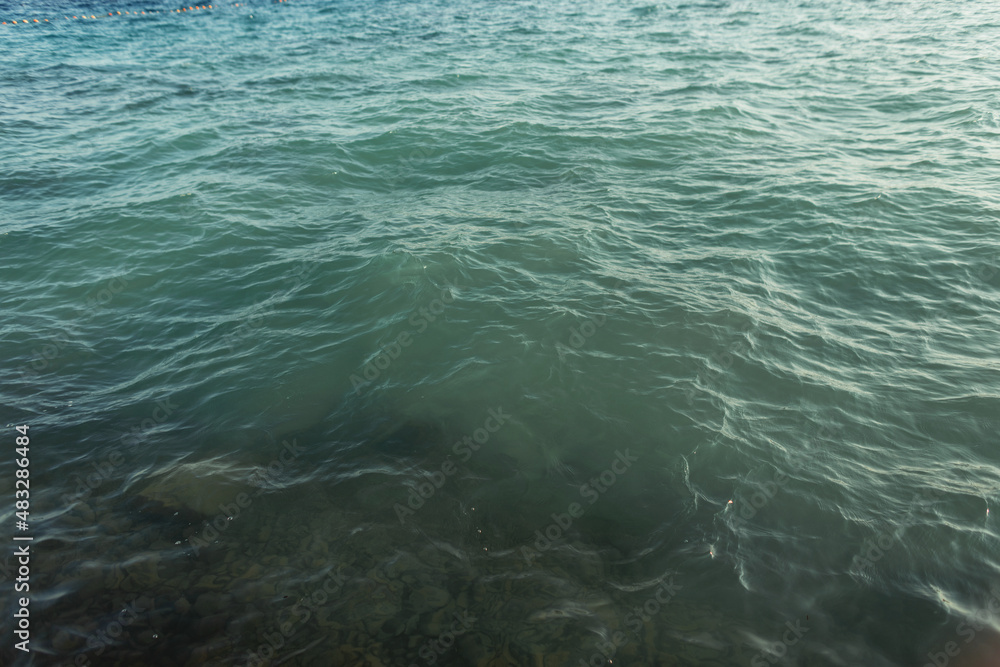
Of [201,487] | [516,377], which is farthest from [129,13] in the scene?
[516,377]

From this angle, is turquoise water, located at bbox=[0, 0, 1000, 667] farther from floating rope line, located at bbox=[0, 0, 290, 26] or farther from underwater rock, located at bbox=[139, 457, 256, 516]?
floating rope line, located at bbox=[0, 0, 290, 26]

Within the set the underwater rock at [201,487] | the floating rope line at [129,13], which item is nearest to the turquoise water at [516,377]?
the underwater rock at [201,487]

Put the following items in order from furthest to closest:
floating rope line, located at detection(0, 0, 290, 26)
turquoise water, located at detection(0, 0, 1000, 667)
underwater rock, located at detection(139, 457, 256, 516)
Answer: floating rope line, located at detection(0, 0, 290, 26), underwater rock, located at detection(139, 457, 256, 516), turquoise water, located at detection(0, 0, 1000, 667)

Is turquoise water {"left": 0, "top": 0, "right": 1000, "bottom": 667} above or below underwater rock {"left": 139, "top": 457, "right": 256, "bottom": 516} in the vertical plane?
above

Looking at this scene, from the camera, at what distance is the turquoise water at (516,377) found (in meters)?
6.75

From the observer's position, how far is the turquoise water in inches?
266

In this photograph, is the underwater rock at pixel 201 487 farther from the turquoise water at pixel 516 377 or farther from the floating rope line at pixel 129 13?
the floating rope line at pixel 129 13

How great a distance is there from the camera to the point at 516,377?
1020 cm

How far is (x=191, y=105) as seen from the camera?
73.4 ft

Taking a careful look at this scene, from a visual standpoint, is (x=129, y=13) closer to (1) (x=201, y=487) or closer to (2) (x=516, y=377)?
(1) (x=201, y=487)

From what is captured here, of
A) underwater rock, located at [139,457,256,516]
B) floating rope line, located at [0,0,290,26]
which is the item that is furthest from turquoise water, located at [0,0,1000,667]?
floating rope line, located at [0,0,290,26]

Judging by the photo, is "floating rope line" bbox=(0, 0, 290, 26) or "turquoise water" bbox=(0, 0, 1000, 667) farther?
"floating rope line" bbox=(0, 0, 290, 26)

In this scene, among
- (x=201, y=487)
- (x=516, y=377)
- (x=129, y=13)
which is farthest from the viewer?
(x=129, y=13)

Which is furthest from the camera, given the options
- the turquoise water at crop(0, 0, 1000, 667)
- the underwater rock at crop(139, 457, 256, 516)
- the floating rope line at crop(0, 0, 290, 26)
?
the floating rope line at crop(0, 0, 290, 26)
